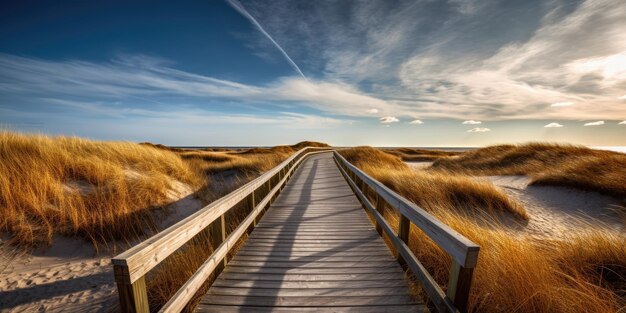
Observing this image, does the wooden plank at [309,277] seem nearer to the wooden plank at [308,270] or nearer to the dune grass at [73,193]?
the wooden plank at [308,270]

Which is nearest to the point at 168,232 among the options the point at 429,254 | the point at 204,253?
the point at 204,253

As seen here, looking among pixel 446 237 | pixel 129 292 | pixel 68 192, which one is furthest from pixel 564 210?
pixel 68 192

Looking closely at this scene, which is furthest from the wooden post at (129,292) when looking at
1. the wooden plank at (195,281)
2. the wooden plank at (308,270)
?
the wooden plank at (308,270)

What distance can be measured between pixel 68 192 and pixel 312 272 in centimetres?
634

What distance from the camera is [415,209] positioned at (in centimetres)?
276

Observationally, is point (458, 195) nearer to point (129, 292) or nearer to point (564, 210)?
point (564, 210)

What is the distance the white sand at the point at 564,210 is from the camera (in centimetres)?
667

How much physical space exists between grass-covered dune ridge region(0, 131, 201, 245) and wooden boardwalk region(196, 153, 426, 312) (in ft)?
11.8

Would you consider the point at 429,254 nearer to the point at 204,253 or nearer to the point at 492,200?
the point at 204,253

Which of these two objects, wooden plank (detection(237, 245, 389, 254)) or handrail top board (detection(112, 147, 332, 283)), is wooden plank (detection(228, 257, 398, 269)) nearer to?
wooden plank (detection(237, 245, 389, 254))

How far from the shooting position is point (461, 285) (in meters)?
1.95

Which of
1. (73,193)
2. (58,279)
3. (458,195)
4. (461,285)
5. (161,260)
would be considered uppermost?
(161,260)

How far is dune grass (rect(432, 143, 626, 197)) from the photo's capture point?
28.6 ft

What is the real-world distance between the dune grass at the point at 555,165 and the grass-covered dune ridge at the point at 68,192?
13831mm
